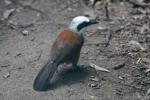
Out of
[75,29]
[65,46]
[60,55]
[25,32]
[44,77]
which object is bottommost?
[25,32]

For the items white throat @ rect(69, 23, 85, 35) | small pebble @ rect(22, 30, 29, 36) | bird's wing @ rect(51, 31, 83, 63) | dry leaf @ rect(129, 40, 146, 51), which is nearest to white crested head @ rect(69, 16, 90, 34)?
white throat @ rect(69, 23, 85, 35)

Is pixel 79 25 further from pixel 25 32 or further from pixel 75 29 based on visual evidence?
pixel 25 32

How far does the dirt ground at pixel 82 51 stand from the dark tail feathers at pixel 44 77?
9 centimetres

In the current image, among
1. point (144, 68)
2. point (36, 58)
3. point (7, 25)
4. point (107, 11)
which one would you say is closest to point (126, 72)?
point (144, 68)

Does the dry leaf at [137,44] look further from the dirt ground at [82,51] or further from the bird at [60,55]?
the bird at [60,55]

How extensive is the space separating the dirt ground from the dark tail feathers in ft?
0.31

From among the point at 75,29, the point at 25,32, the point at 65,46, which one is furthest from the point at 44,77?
the point at 25,32

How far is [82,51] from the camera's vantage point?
26.5 feet

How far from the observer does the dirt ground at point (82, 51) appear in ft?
22.8

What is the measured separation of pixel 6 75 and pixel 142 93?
223cm

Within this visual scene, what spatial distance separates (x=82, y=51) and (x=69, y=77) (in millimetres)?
908

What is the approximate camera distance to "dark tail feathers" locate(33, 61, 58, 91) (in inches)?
268

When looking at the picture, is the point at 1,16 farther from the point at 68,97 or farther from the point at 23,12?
the point at 68,97

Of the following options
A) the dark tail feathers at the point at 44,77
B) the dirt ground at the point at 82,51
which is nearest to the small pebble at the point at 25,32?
the dirt ground at the point at 82,51
